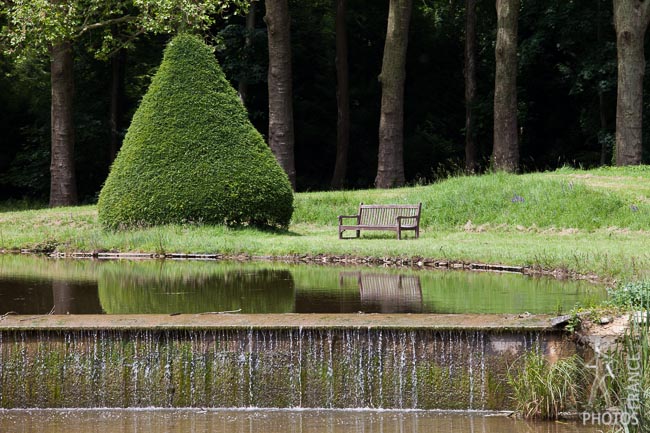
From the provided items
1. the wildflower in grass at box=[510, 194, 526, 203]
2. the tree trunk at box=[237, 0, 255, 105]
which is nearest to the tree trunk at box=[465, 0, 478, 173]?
the tree trunk at box=[237, 0, 255, 105]

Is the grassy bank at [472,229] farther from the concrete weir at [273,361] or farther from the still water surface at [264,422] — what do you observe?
the still water surface at [264,422]

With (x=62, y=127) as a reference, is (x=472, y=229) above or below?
below

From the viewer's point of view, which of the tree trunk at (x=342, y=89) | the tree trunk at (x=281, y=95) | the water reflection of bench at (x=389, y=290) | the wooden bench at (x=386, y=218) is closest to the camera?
the water reflection of bench at (x=389, y=290)

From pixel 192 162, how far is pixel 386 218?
14.2 ft

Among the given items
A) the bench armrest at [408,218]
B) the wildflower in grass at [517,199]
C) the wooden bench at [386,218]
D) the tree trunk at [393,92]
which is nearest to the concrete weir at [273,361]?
the bench armrest at [408,218]

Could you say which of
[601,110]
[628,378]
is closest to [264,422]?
[628,378]

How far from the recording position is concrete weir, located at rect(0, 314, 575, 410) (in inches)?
403

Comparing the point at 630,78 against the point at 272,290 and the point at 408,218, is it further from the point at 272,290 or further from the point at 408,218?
the point at 272,290

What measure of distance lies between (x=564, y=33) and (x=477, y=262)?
71.8 ft

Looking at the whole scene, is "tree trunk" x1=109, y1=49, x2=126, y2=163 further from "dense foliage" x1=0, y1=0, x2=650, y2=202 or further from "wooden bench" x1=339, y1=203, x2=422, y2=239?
"wooden bench" x1=339, y1=203, x2=422, y2=239

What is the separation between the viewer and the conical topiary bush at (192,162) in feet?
73.2

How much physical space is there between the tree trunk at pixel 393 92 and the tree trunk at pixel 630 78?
6.10 m

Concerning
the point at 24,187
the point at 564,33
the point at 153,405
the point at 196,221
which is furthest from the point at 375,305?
the point at 24,187

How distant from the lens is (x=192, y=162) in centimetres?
2252
